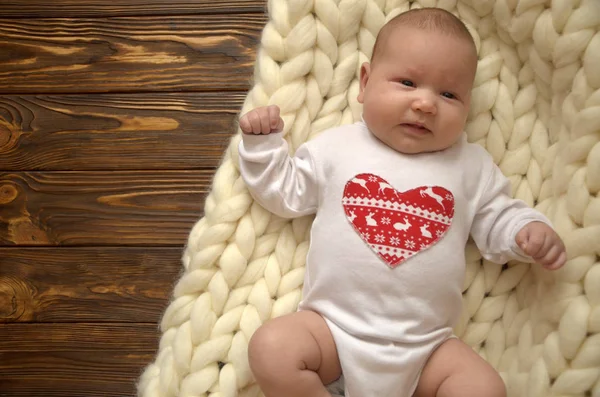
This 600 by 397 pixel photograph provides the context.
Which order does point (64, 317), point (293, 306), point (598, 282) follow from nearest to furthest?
point (598, 282) < point (293, 306) < point (64, 317)

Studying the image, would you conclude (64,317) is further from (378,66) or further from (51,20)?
Answer: (378,66)

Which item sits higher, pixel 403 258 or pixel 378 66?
pixel 378 66

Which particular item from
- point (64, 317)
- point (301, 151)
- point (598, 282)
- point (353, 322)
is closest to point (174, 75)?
point (301, 151)

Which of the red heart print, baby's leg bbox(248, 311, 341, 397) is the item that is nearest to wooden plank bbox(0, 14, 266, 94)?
the red heart print

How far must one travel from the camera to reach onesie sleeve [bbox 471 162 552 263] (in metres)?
0.76

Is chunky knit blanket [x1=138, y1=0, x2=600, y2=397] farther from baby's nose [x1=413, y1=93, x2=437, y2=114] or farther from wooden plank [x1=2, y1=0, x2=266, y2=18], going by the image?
wooden plank [x1=2, y1=0, x2=266, y2=18]

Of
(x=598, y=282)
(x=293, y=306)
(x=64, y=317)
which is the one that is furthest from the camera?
(x=64, y=317)

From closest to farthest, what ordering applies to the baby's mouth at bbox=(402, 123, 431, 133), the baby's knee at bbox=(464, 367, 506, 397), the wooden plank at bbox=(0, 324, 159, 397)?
the baby's knee at bbox=(464, 367, 506, 397)
the baby's mouth at bbox=(402, 123, 431, 133)
the wooden plank at bbox=(0, 324, 159, 397)

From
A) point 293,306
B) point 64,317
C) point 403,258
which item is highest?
point 403,258

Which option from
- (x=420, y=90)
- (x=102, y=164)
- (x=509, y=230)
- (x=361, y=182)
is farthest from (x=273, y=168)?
(x=102, y=164)

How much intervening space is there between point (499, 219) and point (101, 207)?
2.25ft

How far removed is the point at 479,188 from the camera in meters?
0.80

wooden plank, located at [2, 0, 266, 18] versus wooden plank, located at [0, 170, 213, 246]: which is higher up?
wooden plank, located at [2, 0, 266, 18]

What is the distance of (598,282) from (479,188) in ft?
0.64
